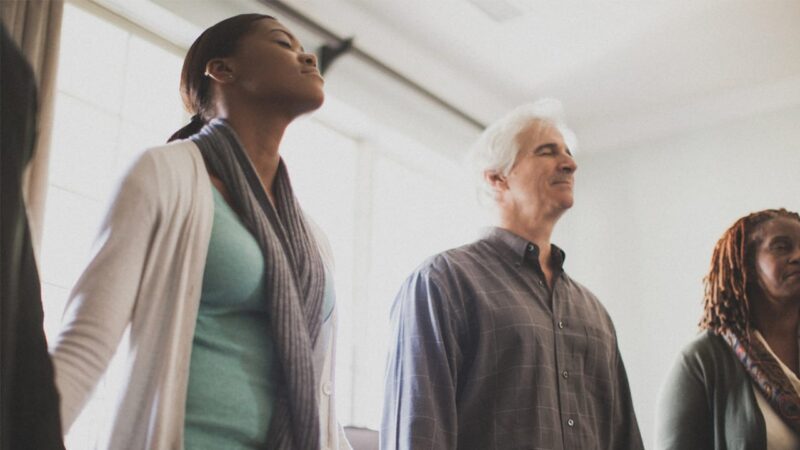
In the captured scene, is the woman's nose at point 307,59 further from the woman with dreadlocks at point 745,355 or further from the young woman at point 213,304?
the woman with dreadlocks at point 745,355

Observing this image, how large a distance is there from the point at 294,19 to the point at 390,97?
2.30 ft

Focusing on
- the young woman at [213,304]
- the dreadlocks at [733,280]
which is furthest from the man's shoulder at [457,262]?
the dreadlocks at [733,280]

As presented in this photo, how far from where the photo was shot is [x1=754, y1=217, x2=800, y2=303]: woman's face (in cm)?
238

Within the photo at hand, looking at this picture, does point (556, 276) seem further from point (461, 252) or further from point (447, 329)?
point (447, 329)

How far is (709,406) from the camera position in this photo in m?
2.26

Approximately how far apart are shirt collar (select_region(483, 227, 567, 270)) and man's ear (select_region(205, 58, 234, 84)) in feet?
2.74

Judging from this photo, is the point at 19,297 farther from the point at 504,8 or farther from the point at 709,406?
the point at 504,8

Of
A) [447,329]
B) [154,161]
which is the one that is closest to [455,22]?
[447,329]

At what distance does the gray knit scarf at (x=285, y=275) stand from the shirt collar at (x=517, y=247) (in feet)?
2.52

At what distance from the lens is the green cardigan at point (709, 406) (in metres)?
2.17

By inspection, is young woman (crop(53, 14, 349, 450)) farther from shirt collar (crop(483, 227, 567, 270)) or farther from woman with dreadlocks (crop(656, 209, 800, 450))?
woman with dreadlocks (crop(656, 209, 800, 450))

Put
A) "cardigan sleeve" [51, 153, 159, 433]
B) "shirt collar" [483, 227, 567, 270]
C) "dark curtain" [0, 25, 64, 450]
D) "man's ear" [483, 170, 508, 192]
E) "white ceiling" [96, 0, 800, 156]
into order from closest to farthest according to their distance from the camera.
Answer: "dark curtain" [0, 25, 64, 450]
"cardigan sleeve" [51, 153, 159, 433]
"shirt collar" [483, 227, 567, 270]
"man's ear" [483, 170, 508, 192]
"white ceiling" [96, 0, 800, 156]

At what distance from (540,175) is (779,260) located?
708mm

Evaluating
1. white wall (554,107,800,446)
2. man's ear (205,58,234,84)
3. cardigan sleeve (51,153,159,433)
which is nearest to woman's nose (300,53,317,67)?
man's ear (205,58,234,84)
